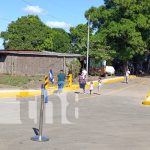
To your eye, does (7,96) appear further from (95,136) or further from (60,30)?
(60,30)

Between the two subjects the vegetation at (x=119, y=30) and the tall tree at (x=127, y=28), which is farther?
the tall tree at (x=127, y=28)

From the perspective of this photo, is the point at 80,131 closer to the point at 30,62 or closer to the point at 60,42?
the point at 30,62

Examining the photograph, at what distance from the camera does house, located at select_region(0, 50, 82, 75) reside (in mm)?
49159

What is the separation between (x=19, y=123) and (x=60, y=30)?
91.6 metres

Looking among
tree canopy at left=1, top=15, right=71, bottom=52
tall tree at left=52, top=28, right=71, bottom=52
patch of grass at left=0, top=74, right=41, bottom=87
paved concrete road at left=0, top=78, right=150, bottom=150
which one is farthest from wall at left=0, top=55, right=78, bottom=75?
tall tree at left=52, top=28, right=71, bottom=52

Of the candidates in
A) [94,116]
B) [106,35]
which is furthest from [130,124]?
[106,35]

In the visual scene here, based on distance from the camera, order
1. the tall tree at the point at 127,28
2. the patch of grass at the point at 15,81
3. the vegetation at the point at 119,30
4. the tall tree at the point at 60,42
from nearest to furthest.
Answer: the patch of grass at the point at 15,81
the vegetation at the point at 119,30
the tall tree at the point at 127,28
the tall tree at the point at 60,42

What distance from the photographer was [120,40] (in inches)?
2388

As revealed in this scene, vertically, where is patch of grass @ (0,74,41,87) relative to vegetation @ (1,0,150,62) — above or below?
below

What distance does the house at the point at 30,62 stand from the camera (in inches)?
1935

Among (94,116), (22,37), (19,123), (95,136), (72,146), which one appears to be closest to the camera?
(72,146)

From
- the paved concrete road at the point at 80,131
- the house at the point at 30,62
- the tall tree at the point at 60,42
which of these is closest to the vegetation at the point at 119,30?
the house at the point at 30,62

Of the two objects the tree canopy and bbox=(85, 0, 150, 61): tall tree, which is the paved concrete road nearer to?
bbox=(85, 0, 150, 61): tall tree

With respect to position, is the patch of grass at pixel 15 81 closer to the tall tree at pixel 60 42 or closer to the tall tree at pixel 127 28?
the tall tree at pixel 127 28
